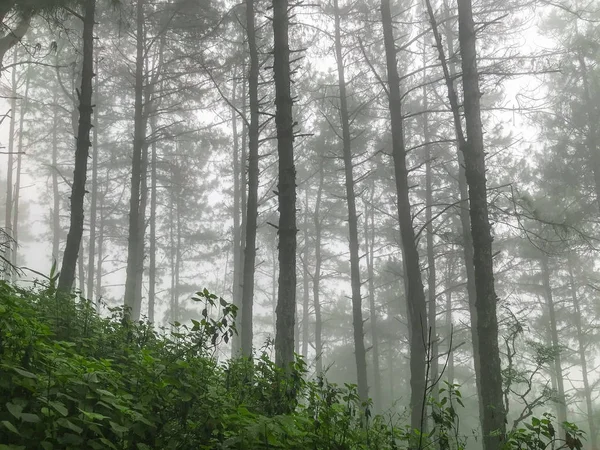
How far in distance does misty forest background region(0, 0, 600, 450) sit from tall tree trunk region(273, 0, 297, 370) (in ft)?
0.11

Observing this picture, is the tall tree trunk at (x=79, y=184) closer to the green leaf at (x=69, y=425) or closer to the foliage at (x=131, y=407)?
the foliage at (x=131, y=407)

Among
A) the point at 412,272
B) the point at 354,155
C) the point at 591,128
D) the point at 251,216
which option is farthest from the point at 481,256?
the point at 591,128

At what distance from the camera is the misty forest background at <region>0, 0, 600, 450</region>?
8375 mm

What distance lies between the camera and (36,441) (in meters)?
2.64

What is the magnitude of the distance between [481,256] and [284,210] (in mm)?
3130

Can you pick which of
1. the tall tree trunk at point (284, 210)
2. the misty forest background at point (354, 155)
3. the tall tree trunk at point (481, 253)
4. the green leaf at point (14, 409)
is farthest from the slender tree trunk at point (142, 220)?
the green leaf at point (14, 409)

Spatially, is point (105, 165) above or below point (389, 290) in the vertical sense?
above

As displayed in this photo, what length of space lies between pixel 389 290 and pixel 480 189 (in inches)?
834

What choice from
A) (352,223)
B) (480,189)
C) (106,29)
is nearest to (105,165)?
(106,29)

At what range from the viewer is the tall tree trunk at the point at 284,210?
7688 mm

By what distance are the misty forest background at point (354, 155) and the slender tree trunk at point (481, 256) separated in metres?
0.03

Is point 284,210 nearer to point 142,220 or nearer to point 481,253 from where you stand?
point 481,253

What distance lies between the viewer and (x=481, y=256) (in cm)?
757

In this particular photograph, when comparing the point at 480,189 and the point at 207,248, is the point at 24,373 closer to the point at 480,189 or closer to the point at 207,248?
the point at 480,189
